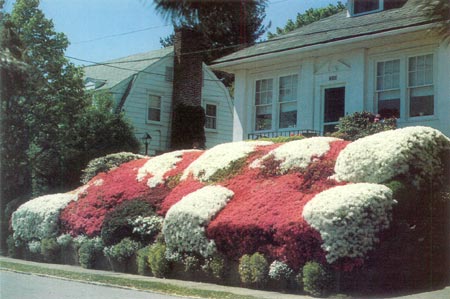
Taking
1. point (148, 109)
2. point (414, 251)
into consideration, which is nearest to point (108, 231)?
point (414, 251)

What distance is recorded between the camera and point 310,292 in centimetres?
1178

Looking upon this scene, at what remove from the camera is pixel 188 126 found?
3266 centimetres

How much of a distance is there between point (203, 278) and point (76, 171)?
42.0ft

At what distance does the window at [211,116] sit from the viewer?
119 ft

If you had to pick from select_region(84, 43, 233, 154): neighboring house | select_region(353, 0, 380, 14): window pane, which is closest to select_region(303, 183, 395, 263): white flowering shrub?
select_region(353, 0, 380, 14): window pane

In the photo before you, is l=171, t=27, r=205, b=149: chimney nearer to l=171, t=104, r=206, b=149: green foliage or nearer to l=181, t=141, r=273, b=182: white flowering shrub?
l=171, t=104, r=206, b=149: green foliage

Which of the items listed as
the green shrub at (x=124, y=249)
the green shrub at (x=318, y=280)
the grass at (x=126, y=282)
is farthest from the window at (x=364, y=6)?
the grass at (x=126, y=282)

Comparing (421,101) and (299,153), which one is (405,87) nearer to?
(421,101)

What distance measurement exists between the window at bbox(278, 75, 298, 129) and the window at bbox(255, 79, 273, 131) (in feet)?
1.72

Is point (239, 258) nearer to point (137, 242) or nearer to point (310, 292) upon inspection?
point (310, 292)

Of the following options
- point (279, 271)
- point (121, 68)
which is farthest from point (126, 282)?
point (121, 68)

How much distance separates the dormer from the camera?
861 inches

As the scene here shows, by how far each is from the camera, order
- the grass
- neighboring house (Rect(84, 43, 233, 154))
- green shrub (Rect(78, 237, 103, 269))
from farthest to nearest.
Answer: neighboring house (Rect(84, 43, 233, 154))
green shrub (Rect(78, 237, 103, 269))
the grass

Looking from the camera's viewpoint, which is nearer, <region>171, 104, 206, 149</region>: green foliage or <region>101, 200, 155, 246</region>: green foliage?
<region>101, 200, 155, 246</region>: green foliage
